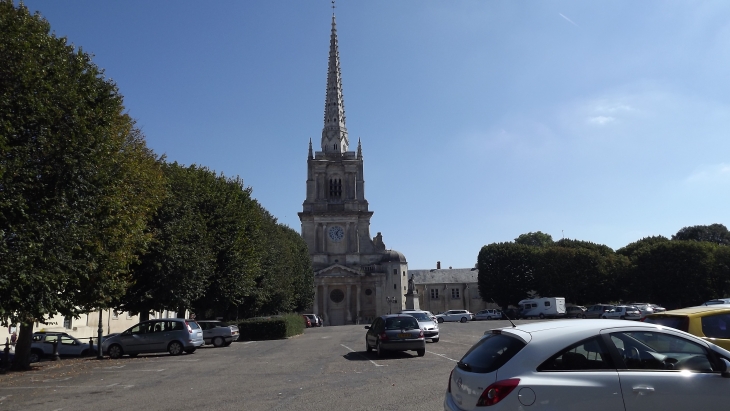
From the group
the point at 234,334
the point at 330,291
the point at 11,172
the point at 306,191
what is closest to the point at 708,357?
the point at 11,172

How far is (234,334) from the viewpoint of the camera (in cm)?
3147

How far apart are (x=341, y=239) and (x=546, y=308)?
4089 cm

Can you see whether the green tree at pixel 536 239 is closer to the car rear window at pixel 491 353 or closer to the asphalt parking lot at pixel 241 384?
the asphalt parking lot at pixel 241 384

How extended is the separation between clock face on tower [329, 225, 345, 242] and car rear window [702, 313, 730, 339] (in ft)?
284

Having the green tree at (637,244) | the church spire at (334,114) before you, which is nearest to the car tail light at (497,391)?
the green tree at (637,244)

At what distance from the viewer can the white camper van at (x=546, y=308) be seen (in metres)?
62.5

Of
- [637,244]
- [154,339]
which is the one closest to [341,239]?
[637,244]

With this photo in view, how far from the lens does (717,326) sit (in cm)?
960

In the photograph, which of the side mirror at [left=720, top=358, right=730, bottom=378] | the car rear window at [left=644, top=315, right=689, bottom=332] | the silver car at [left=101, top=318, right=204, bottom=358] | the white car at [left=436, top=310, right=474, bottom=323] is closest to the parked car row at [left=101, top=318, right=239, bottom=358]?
the silver car at [left=101, top=318, right=204, bottom=358]

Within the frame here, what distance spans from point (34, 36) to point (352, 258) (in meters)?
81.0

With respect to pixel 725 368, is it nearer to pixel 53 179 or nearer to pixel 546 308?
pixel 53 179

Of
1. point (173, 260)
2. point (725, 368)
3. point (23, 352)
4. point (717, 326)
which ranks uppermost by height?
point (173, 260)

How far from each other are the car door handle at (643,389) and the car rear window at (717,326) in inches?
188

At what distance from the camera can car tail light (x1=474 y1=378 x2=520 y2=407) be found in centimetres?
552
